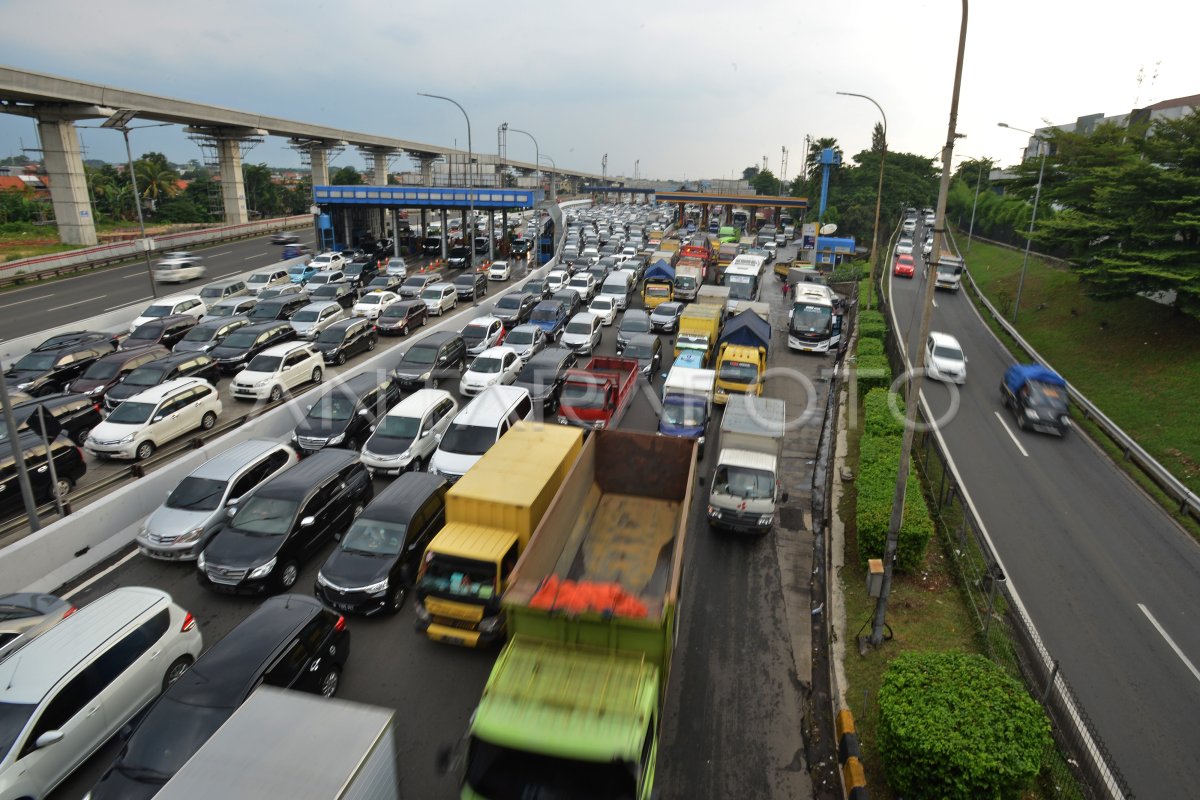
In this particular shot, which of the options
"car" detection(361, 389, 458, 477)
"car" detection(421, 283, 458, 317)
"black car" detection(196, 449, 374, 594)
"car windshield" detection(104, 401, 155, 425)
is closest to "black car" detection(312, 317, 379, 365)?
"car" detection(421, 283, 458, 317)

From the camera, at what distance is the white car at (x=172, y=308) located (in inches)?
1074

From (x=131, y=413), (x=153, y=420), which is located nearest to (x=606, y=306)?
(x=153, y=420)

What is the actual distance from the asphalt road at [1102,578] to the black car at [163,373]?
2223 centimetres

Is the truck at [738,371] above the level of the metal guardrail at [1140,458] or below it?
above

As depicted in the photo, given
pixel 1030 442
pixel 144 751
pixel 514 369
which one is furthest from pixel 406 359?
pixel 1030 442

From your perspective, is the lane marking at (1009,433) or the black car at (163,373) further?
the lane marking at (1009,433)

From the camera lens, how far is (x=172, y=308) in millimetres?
27641

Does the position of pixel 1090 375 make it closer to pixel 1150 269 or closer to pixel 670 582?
pixel 1150 269

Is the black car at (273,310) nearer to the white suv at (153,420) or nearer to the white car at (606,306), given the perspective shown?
the white suv at (153,420)

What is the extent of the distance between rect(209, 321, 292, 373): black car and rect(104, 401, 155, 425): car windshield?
18.1 feet

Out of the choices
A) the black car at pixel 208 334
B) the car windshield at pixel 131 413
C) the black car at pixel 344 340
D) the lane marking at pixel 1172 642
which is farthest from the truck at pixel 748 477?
the black car at pixel 208 334

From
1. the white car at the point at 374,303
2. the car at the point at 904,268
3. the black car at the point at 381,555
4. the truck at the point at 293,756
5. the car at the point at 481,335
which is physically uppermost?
the car at the point at 904,268

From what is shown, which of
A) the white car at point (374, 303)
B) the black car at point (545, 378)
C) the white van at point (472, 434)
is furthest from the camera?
the white car at point (374, 303)

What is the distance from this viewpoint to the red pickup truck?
18.0m
